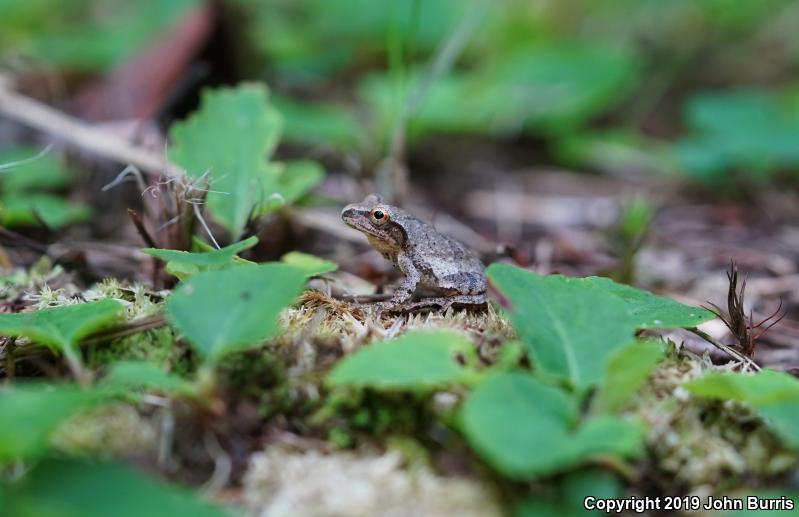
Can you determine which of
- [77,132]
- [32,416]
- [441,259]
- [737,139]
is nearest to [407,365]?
[32,416]

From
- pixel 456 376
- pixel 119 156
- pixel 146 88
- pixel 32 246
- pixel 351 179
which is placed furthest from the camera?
pixel 351 179

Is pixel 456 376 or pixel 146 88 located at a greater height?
pixel 146 88

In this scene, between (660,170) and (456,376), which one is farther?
(660,170)

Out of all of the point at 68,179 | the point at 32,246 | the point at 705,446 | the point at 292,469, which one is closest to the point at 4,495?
the point at 292,469

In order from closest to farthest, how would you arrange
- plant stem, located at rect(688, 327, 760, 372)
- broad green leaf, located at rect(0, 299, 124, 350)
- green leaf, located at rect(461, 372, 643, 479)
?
green leaf, located at rect(461, 372, 643, 479) < broad green leaf, located at rect(0, 299, 124, 350) < plant stem, located at rect(688, 327, 760, 372)

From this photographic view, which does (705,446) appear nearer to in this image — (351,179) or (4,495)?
(4,495)

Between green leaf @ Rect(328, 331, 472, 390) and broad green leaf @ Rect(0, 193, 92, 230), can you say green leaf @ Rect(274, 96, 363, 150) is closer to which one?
broad green leaf @ Rect(0, 193, 92, 230)

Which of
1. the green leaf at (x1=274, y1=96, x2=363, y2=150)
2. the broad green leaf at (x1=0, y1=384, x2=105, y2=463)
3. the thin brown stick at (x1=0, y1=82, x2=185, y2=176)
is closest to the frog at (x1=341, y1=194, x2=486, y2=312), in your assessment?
the thin brown stick at (x1=0, y1=82, x2=185, y2=176)
